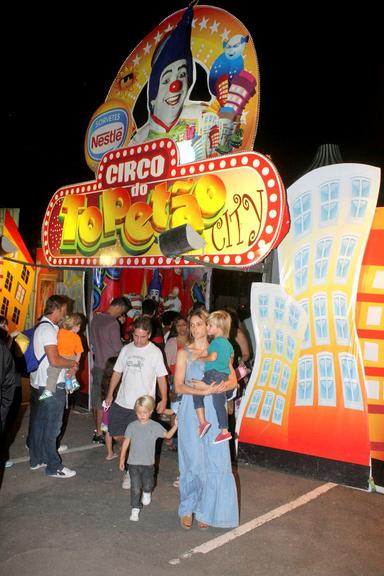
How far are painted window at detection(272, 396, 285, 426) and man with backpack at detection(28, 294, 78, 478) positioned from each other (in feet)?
8.51

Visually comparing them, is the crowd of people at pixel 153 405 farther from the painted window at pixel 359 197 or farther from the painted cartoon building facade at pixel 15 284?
the painted cartoon building facade at pixel 15 284

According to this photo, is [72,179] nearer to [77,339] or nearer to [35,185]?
[35,185]

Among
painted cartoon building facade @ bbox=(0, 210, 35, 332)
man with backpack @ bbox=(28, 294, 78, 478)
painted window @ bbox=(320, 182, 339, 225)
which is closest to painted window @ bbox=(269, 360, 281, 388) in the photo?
painted window @ bbox=(320, 182, 339, 225)

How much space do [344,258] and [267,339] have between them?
1478 mm

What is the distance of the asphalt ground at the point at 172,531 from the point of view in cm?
434

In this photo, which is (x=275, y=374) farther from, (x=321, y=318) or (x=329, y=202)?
(x=329, y=202)

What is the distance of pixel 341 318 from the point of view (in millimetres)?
6480

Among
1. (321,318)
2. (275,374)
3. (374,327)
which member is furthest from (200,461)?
(374,327)

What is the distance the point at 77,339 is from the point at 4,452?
6.22 feet

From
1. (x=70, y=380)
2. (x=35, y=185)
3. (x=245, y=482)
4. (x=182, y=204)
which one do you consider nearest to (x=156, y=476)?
(x=245, y=482)

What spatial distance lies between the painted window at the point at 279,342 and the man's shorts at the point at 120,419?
2.08 m

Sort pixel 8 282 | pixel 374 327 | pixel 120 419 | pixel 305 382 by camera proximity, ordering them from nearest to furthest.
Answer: pixel 120 419, pixel 374 327, pixel 305 382, pixel 8 282

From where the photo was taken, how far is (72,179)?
1069 inches

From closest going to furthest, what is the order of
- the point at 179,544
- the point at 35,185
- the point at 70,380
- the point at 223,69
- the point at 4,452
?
1. the point at 179,544
2. the point at 70,380
3. the point at 4,452
4. the point at 223,69
5. the point at 35,185
